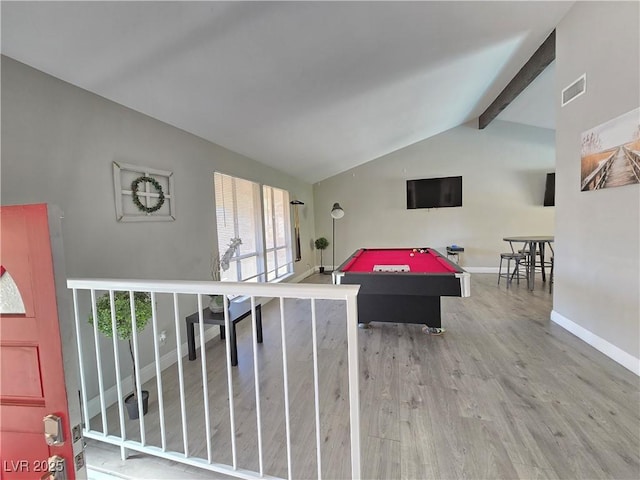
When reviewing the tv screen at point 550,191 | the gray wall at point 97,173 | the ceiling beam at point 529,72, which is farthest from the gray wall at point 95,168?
the tv screen at point 550,191

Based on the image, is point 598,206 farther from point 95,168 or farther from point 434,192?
point 95,168

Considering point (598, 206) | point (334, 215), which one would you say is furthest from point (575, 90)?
point (334, 215)

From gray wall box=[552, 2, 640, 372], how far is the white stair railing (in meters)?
2.47

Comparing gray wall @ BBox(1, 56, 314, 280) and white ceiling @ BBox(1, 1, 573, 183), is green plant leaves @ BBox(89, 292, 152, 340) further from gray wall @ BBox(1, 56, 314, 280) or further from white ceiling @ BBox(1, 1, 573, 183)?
white ceiling @ BBox(1, 1, 573, 183)

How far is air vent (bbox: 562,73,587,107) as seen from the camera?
2.88 metres

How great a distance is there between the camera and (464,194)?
671cm

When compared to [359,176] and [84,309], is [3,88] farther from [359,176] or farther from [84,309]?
[359,176]

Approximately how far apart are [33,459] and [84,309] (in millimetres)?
1327

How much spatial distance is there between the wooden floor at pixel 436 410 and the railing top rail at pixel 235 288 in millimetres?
1003

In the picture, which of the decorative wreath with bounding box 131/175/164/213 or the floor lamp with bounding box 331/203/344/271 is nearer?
the decorative wreath with bounding box 131/175/164/213

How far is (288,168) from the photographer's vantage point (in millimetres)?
5508

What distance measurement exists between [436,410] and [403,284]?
1.08 meters

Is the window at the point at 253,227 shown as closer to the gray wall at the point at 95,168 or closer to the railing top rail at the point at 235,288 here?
the gray wall at the point at 95,168

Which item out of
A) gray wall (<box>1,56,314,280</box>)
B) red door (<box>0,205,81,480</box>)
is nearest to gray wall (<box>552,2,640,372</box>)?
red door (<box>0,205,81,480</box>)
